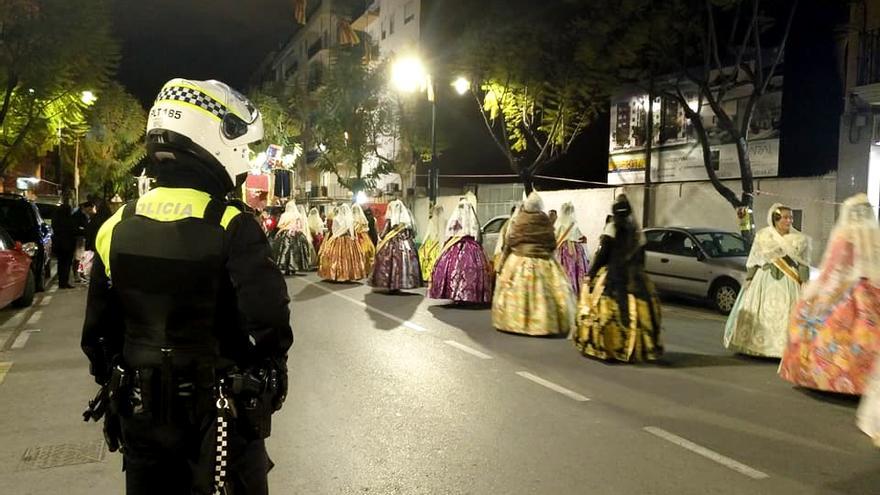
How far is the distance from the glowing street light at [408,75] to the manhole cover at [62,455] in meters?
18.3

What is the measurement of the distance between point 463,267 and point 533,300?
2.72 metres

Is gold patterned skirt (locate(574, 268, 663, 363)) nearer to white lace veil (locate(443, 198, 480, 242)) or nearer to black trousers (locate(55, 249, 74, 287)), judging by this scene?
white lace veil (locate(443, 198, 480, 242))

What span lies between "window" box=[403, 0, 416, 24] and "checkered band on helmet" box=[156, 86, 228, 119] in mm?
35970

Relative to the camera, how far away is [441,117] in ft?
115

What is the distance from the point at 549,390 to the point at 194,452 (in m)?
4.84

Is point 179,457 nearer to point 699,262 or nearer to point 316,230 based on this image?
point 699,262

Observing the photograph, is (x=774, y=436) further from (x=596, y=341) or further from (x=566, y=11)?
(x=566, y=11)

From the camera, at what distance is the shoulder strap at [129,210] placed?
2.56 metres

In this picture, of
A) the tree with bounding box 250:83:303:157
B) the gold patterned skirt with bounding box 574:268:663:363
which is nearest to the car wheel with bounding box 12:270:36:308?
the gold patterned skirt with bounding box 574:268:663:363

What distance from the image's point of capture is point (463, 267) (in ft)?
40.2

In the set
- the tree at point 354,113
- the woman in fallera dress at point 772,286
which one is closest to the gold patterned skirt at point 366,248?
the woman in fallera dress at point 772,286

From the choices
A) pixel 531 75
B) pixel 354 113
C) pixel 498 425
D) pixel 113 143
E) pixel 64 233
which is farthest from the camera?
pixel 113 143

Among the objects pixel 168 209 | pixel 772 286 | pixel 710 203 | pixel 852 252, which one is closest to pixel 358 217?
pixel 710 203

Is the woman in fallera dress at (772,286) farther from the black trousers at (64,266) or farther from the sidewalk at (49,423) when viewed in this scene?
the black trousers at (64,266)
